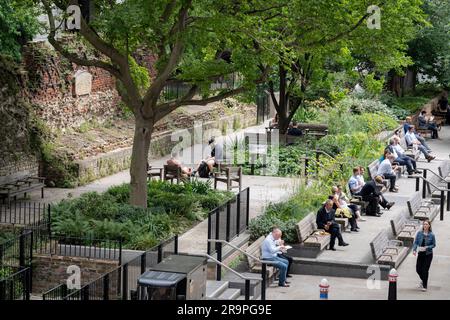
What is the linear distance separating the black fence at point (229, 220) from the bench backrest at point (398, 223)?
11.6ft

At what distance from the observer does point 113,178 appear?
3281 centimetres

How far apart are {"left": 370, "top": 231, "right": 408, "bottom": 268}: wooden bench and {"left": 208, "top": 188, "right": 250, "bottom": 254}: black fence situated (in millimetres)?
3146

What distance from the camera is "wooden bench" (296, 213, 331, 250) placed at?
2536 cm

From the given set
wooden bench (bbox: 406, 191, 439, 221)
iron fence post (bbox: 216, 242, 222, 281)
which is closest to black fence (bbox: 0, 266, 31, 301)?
iron fence post (bbox: 216, 242, 222, 281)

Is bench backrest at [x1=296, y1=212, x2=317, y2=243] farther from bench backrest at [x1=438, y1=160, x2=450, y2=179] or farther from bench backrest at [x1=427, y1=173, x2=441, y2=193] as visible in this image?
bench backrest at [x1=438, y1=160, x2=450, y2=179]

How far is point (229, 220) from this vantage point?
→ 2538 cm

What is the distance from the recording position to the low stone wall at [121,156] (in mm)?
31953

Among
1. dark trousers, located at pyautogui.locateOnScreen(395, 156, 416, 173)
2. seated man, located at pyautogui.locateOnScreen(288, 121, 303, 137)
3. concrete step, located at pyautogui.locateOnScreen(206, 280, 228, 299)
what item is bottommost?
concrete step, located at pyautogui.locateOnScreen(206, 280, 228, 299)

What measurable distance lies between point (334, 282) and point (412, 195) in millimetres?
9720

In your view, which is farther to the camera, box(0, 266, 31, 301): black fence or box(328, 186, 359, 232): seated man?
box(328, 186, 359, 232): seated man

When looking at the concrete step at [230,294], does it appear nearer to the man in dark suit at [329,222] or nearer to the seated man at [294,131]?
the man in dark suit at [329,222]

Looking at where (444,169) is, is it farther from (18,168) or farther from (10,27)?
(10,27)

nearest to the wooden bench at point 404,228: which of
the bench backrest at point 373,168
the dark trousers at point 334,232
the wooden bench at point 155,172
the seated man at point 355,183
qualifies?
the dark trousers at point 334,232

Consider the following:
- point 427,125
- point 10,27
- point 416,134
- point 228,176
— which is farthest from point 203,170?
point 427,125
